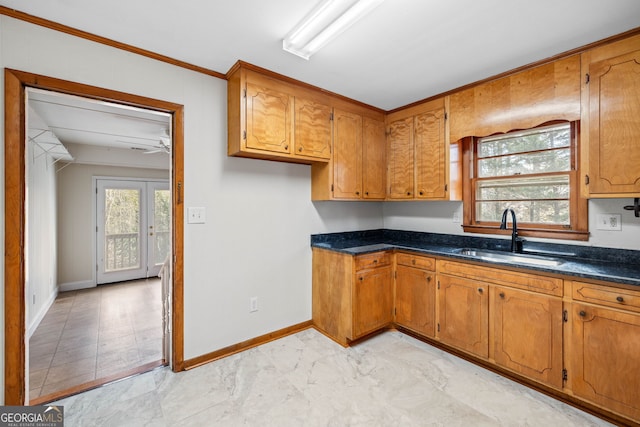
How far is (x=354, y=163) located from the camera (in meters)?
3.01

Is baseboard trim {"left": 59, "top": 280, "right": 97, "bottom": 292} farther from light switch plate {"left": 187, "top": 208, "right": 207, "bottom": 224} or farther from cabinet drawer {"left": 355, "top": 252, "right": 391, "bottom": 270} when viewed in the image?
cabinet drawer {"left": 355, "top": 252, "right": 391, "bottom": 270}

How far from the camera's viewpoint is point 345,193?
2934mm

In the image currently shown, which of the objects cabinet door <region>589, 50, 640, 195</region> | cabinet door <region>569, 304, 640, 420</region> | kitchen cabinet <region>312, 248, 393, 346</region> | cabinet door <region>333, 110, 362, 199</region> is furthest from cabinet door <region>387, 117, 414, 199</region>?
cabinet door <region>569, 304, 640, 420</region>

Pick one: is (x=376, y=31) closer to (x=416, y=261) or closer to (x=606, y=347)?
(x=416, y=261)

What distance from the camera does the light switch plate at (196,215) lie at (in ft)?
7.46

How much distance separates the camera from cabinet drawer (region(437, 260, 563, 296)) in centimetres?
191

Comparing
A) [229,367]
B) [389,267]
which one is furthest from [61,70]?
[389,267]

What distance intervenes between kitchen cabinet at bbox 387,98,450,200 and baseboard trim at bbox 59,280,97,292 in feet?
16.8

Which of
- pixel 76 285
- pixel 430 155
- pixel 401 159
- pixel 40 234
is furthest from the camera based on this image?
pixel 76 285

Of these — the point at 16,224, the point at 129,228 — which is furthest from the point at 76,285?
the point at 16,224

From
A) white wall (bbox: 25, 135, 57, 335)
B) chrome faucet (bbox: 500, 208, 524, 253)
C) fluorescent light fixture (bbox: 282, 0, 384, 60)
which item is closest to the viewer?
fluorescent light fixture (bbox: 282, 0, 384, 60)

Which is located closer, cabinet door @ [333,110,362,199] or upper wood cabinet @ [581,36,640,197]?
upper wood cabinet @ [581,36,640,197]

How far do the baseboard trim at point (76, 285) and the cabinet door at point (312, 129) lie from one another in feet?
15.3

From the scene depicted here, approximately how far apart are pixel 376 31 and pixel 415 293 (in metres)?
2.19
